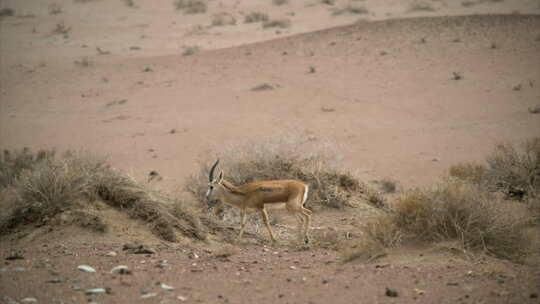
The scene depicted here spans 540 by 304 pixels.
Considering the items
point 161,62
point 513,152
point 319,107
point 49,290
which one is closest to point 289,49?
point 161,62

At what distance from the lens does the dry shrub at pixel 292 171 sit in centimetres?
1143

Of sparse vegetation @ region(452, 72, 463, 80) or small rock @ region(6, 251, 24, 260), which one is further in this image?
sparse vegetation @ region(452, 72, 463, 80)

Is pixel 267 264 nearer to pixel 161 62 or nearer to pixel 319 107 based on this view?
pixel 319 107

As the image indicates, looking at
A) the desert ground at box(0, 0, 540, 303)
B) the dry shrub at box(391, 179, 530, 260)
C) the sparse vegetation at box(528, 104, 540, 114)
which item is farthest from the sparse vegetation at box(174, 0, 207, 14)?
the dry shrub at box(391, 179, 530, 260)

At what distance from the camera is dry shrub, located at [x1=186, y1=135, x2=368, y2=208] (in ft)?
37.5

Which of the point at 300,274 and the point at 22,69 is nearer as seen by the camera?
the point at 300,274

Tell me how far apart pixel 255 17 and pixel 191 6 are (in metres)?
5.90

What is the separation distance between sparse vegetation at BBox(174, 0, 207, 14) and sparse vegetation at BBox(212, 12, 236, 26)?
2294mm

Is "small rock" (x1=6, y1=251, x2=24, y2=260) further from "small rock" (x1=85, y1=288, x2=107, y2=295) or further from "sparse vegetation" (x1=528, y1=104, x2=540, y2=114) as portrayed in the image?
"sparse vegetation" (x1=528, y1=104, x2=540, y2=114)

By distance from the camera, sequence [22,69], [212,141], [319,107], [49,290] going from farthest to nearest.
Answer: [22,69], [319,107], [212,141], [49,290]

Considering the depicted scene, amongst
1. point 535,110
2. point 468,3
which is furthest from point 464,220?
point 468,3

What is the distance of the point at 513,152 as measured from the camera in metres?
12.1

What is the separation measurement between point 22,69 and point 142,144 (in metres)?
12.0

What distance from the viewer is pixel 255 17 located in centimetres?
3641
